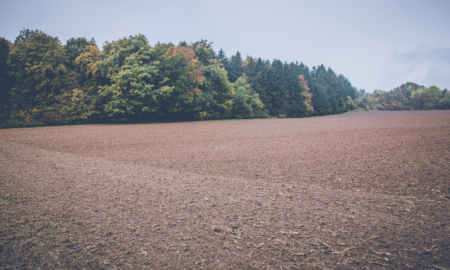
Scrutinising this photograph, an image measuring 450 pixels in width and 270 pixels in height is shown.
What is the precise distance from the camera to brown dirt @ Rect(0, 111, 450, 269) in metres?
3.31

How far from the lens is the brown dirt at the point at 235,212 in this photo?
3.31 m

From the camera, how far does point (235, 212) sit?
480 cm

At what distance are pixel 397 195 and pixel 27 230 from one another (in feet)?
25.8

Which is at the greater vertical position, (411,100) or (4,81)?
(411,100)

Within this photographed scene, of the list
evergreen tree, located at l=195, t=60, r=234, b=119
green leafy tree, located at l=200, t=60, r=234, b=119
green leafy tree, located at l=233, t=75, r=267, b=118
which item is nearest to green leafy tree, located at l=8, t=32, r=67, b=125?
evergreen tree, located at l=195, t=60, r=234, b=119

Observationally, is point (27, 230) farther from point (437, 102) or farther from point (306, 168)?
point (437, 102)

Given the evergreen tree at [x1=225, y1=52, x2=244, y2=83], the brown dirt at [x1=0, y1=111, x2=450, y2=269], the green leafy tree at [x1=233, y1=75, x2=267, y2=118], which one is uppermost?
the evergreen tree at [x1=225, y1=52, x2=244, y2=83]

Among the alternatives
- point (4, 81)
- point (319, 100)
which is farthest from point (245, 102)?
point (319, 100)

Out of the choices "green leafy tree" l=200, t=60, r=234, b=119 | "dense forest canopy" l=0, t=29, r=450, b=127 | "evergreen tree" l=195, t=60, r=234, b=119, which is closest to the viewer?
"dense forest canopy" l=0, t=29, r=450, b=127

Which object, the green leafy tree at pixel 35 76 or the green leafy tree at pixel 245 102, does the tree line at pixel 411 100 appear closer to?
the green leafy tree at pixel 245 102

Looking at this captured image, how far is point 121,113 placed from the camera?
32000 millimetres

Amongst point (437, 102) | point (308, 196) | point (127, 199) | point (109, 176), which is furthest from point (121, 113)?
point (437, 102)

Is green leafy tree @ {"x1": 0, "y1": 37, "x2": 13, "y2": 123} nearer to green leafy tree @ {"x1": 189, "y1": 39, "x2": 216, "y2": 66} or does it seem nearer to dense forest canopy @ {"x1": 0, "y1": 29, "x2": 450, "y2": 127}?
dense forest canopy @ {"x1": 0, "y1": 29, "x2": 450, "y2": 127}

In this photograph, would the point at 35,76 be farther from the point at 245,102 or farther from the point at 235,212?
the point at 235,212
